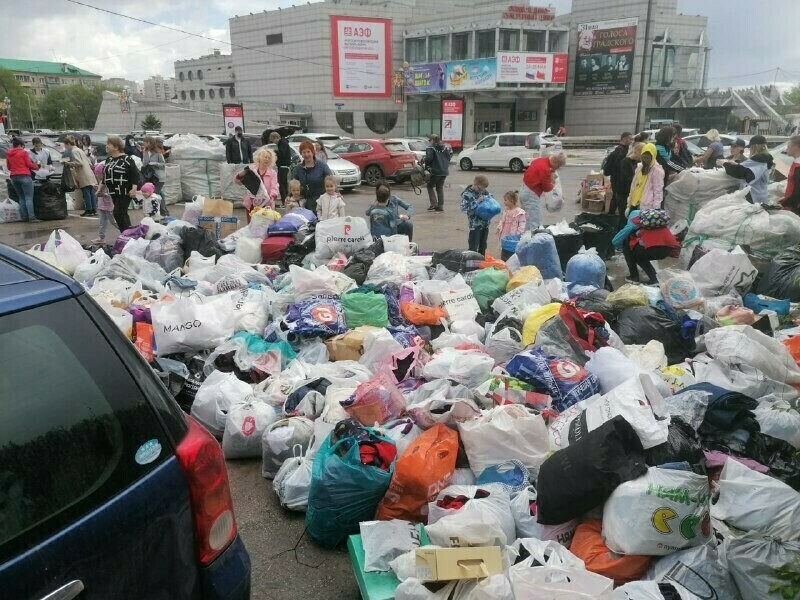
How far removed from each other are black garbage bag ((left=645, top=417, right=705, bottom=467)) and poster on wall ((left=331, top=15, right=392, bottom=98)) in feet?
156

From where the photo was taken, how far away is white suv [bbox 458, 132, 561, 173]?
23.2 metres

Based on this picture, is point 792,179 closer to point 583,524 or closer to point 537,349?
point 537,349

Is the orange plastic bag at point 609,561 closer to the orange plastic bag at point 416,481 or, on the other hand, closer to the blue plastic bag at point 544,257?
the orange plastic bag at point 416,481

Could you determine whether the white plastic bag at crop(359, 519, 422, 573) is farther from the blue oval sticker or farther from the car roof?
the car roof

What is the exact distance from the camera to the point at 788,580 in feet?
6.79

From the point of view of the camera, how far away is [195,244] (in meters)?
7.10

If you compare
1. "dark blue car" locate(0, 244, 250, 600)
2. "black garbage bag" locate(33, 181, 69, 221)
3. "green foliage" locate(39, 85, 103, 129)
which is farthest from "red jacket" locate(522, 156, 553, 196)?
"green foliage" locate(39, 85, 103, 129)

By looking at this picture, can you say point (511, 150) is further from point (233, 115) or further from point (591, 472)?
point (591, 472)

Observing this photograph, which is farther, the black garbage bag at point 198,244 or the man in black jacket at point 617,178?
the man in black jacket at point 617,178

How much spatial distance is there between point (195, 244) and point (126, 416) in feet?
19.7

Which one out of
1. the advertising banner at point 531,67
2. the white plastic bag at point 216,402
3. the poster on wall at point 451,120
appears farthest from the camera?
the advertising banner at point 531,67

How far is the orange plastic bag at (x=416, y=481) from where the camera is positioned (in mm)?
2934

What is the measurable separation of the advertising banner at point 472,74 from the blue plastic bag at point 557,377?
42.3 metres

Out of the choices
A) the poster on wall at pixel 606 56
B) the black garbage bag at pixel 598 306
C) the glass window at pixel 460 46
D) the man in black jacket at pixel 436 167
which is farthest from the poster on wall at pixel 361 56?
the black garbage bag at pixel 598 306
